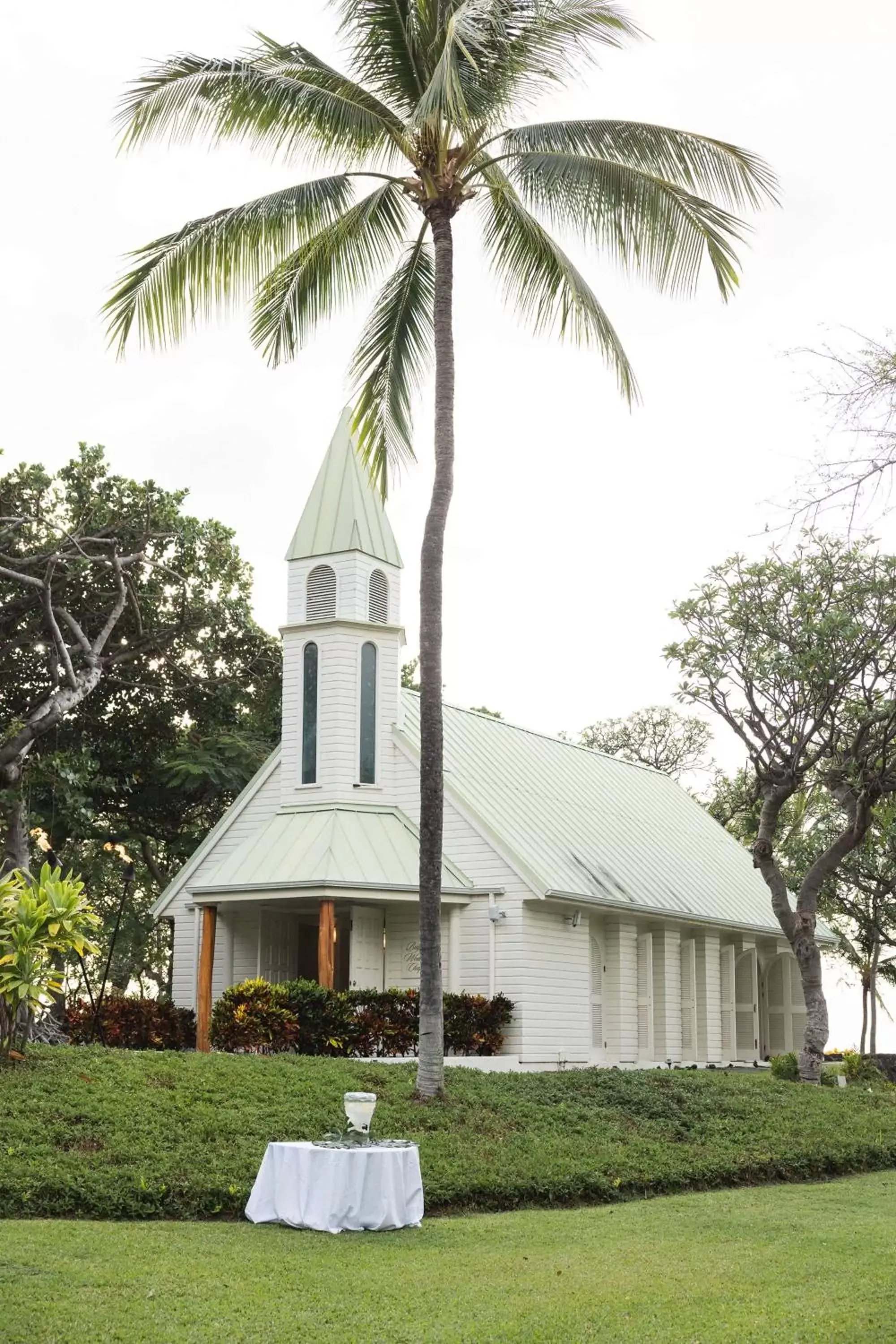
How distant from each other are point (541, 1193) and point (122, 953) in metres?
29.3

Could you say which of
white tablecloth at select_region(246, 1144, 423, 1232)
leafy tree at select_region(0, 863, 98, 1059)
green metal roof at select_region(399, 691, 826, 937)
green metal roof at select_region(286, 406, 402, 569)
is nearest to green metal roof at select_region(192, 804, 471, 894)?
green metal roof at select_region(399, 691, 826, 937)

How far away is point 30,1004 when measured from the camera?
15.8m

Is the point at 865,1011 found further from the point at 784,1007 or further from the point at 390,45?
the point at 390,45

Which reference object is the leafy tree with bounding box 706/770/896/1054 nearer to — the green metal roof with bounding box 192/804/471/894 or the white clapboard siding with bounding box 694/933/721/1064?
the white clapboard siding with bounding box 694/933/721/1064

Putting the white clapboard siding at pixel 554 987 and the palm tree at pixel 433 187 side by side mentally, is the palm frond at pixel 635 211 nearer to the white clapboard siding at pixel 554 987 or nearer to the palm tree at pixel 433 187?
the palm tree at pixel 433 187

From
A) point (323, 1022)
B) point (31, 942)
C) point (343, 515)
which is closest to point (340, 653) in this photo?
point (343, 515)

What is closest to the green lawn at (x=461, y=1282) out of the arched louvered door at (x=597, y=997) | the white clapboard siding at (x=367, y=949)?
the white clapboard siding at (x=367, y=949)

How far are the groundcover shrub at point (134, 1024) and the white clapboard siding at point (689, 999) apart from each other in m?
10.5

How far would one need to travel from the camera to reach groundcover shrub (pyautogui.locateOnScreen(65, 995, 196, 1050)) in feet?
72.3

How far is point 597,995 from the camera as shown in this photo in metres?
26.3

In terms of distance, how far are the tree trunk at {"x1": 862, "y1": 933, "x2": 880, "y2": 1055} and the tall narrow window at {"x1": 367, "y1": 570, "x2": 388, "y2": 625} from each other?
2549 centimetres

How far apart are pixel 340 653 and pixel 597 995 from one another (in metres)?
7.90

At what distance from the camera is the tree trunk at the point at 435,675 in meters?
17.0

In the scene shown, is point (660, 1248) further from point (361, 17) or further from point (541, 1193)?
point (361, 17)
